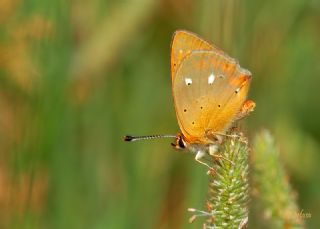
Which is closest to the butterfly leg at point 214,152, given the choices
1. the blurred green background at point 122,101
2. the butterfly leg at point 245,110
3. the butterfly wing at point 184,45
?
the butterfly leg at point 245,110

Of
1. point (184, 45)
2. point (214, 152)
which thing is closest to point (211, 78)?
point (184, 45)

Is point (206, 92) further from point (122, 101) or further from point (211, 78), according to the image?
point (122, 101)

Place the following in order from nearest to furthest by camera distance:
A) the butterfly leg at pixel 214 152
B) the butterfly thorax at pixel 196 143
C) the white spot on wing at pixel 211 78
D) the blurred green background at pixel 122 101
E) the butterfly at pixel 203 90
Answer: the butterfly leg at pixel 214 152 < the butterfly thorax at pixel 196 143 < the butterfly at pixel 203 90 < the white spot on wing at pixel 211 78 < the blurred green background at pixel 122 101

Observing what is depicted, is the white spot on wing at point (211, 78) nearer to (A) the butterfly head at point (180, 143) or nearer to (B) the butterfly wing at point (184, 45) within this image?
(B) the butterfly wing at point (184, 45)

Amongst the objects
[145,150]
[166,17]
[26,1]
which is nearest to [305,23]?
[166,17]

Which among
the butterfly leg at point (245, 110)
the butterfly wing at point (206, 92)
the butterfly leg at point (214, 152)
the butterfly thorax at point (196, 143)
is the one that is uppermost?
the butterfly wing at point (206, 92)

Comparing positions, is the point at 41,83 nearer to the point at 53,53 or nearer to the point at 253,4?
the point at 53,53

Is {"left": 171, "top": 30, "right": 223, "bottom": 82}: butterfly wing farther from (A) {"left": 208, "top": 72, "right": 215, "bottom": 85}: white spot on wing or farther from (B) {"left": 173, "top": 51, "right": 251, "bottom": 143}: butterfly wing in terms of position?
(A) {"left": 208, "top": 72, "right": 215, "bottom": 85}: white spot on wing
